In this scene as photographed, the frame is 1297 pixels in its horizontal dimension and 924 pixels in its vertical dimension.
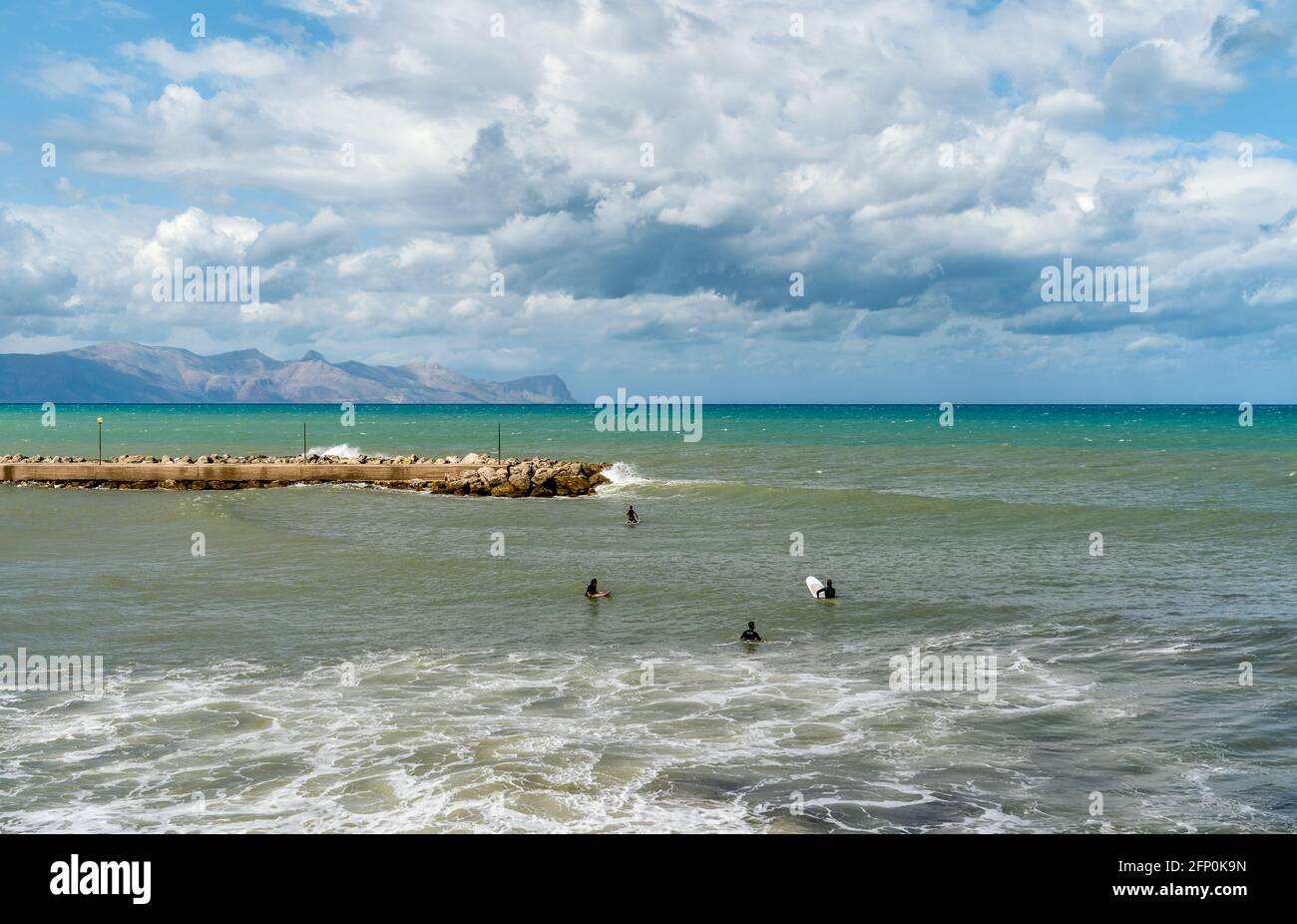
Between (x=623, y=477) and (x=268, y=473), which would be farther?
(x=623, y=477)

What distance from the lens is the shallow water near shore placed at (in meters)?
12.9

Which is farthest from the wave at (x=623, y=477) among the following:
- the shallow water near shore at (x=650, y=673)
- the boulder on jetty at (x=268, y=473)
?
the shallow water near shore at (x=650, y=673)

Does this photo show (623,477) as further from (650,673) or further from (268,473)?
(650,673)

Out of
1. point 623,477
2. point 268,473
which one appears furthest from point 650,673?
point 268,473

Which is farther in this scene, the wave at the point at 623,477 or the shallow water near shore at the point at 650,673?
the wave at the point at 623,477

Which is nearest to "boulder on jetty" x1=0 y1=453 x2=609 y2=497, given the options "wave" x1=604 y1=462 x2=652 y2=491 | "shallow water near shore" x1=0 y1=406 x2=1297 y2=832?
"wave" x1=604 y1=462 x2=652 y2=491

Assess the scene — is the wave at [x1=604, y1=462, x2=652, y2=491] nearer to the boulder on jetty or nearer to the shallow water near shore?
the boulder on jetty

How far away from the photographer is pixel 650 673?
63.0ft

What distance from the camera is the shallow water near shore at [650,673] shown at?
42.4 feet

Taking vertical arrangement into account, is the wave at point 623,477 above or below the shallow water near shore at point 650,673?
above

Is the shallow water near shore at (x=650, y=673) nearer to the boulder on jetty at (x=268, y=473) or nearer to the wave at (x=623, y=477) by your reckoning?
the boulder on jetty at (x=268, y=473)

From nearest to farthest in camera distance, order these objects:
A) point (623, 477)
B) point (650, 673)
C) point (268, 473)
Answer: point (650, 673), point (268, 473), point (623, 477)
